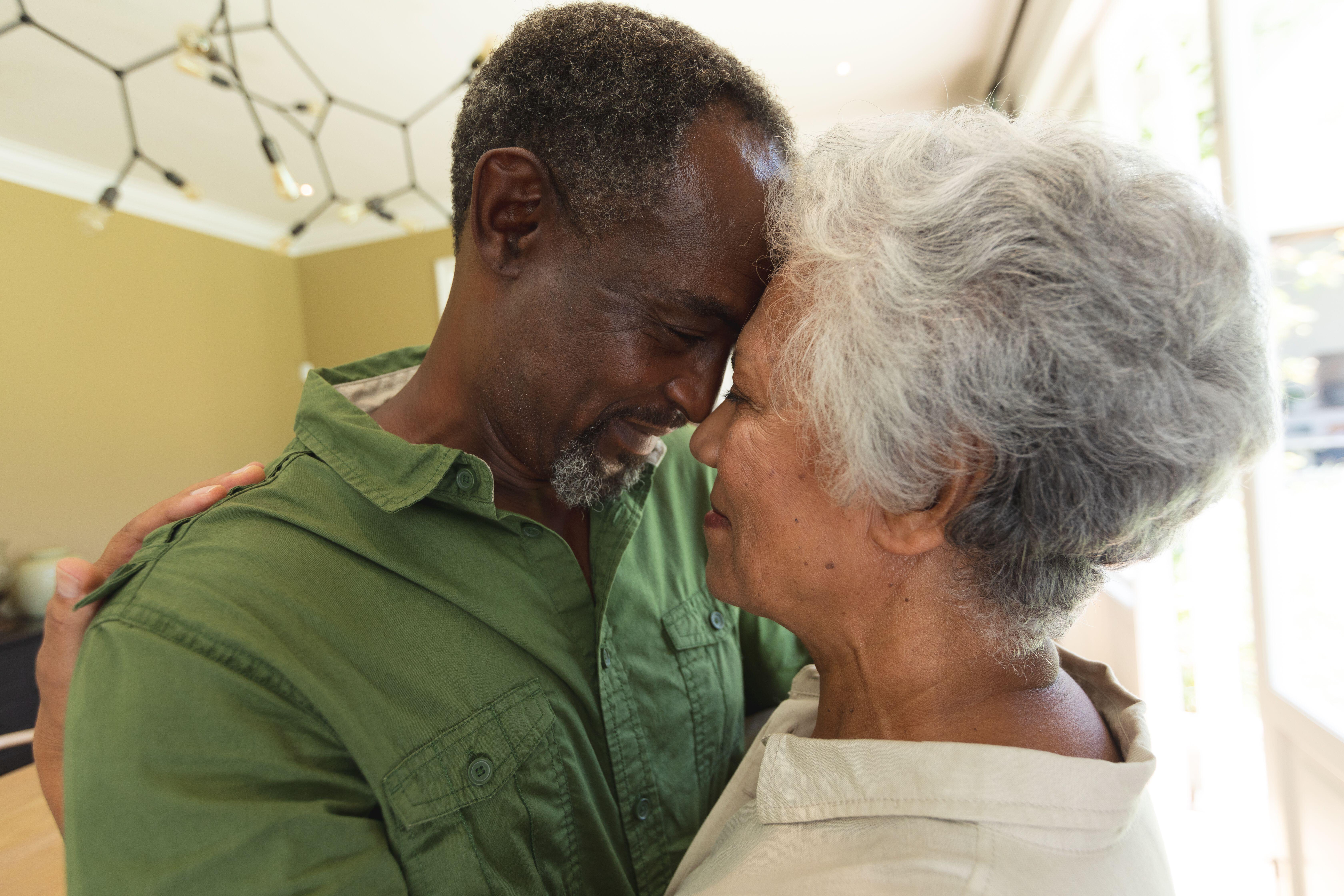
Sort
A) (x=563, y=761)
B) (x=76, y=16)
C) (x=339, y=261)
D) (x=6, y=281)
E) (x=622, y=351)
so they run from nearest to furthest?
(x=563, y=761) → (x=622, y=351) → (x=76, y=16) → (x=6, y=281) → (x=339, y=261)

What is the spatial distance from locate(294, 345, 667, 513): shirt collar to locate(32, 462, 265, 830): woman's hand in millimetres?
102

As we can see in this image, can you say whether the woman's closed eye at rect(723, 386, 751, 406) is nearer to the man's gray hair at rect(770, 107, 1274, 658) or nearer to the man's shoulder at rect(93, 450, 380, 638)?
the man's gray hair at rect(770, 107, 1274, 658)

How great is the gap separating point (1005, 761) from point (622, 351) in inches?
28.1

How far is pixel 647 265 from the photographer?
1.09 metres

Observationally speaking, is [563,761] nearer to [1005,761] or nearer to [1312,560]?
[1005,761]

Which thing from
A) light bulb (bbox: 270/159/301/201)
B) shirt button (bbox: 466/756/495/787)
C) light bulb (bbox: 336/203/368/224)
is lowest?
shirt button (bbox: 466/756/495/787)

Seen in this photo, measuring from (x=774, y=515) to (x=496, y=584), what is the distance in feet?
1.29

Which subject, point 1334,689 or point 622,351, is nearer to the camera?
point 622,351

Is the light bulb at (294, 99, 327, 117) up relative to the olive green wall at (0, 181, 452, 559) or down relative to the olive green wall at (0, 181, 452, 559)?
up

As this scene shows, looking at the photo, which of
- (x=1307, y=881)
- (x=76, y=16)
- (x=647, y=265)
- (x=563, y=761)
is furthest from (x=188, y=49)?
(x=1307, y=881)

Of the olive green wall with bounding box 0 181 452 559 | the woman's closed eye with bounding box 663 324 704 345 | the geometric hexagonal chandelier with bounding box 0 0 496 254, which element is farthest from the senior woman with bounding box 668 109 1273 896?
the olive green wall with bounding box 0 181 452 559

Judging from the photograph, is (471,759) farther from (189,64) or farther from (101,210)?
(101,210)

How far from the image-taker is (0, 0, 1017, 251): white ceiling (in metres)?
3.24

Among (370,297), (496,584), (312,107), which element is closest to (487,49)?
(312,107)
